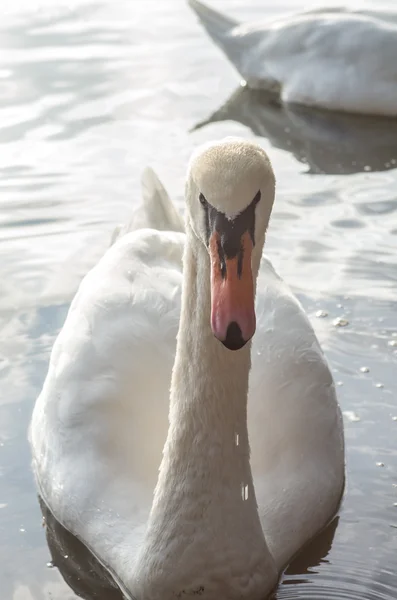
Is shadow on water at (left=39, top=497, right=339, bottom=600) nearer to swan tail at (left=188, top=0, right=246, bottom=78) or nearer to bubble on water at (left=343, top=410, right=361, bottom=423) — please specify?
bubble on water at (left=343, top=410, right=361, bottom=423)

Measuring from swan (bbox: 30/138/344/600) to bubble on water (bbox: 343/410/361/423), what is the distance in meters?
0.54

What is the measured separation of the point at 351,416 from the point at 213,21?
17.2 feet

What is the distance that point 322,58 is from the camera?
30.3 ft

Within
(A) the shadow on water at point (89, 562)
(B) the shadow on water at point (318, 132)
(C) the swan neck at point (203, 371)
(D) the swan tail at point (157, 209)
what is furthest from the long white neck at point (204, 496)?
(B) the shadow on water at point (318, 132)

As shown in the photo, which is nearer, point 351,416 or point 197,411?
point 197,411

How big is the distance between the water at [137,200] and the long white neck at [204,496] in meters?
0.37

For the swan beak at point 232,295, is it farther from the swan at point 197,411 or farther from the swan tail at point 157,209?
the swan tail at point 157,209

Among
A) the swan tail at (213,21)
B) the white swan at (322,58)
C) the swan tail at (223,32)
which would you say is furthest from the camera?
the swan tail at (213,21)

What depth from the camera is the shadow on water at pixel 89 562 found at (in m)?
4.43

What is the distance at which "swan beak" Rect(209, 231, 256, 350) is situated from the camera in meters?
3.34

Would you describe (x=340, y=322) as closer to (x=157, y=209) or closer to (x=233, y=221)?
(x=157, y=209)

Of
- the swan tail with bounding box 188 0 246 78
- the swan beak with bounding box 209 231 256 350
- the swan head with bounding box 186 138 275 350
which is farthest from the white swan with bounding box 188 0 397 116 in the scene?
the swan beak with bounding box 209 231 256 350

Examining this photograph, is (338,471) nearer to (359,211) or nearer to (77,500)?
(77,500)

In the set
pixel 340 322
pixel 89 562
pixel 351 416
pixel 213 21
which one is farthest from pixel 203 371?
pixel 213 21
